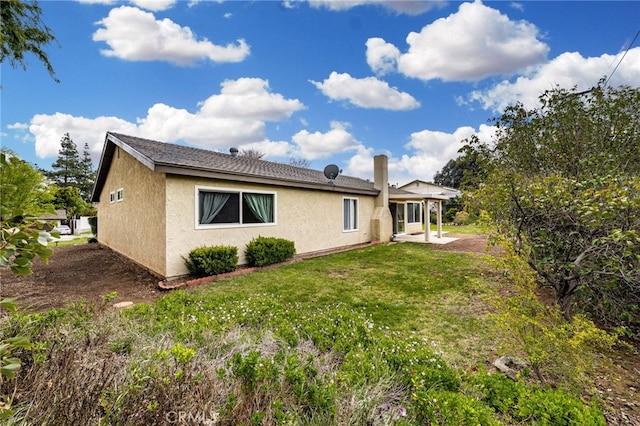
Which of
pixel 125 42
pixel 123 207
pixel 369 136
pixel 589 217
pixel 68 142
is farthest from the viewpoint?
pixel 68 142

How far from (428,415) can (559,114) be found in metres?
6.02

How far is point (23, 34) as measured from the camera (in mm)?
6633

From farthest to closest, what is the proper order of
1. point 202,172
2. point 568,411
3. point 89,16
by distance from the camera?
1. point 202,172
2. point 89,16
3. point 568,411

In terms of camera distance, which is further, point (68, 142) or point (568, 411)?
point (68, 142)

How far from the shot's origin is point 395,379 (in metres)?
2.74

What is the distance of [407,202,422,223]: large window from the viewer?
66.5 ft

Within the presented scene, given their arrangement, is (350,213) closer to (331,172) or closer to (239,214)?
(331,172)

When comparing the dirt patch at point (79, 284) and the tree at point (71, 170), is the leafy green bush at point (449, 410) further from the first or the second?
the tree at point (71, 170)

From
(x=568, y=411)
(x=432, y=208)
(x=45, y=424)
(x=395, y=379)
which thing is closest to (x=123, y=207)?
(x=45, y=424)

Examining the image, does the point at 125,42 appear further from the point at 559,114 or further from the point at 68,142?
the point at 68,142

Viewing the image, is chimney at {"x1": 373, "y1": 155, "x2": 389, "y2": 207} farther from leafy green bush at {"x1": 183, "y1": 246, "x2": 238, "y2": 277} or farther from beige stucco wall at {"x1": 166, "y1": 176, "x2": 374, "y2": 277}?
leafy green bush at {"x1": 183, "y1": 246, "x2": 238, "y2": 277}

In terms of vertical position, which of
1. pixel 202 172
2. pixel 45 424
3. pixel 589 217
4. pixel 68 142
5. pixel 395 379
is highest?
pixel 68 142

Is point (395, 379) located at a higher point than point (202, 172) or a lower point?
lower

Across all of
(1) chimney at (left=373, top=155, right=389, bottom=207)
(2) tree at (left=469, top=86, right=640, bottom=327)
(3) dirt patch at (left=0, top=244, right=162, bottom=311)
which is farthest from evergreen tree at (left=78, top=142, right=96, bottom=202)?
(2) tree at (left=469, top=86, right=640, bottom=327)
